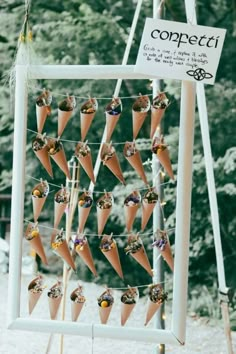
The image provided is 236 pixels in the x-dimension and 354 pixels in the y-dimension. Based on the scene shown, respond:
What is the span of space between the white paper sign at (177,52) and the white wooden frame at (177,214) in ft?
0.12

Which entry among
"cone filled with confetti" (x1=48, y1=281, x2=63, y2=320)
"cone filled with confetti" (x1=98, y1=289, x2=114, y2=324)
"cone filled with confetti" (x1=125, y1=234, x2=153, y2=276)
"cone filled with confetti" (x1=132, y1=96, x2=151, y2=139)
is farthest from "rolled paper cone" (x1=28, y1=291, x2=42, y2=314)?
"cone filled with confetti" (x1=132, y1=96, x2=151, y2=139)

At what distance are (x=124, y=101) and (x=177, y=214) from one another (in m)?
2.51

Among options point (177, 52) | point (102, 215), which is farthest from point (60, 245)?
point (177, 52)

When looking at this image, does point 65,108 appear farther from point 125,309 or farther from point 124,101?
point 124,101

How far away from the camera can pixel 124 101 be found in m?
4.20

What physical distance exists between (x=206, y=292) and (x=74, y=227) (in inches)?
35.9

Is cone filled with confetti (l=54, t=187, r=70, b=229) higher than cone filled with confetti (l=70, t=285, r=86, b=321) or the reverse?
higher

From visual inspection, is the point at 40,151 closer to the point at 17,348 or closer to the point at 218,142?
the point at 17,348

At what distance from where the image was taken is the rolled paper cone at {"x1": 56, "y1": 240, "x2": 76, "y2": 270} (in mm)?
1864

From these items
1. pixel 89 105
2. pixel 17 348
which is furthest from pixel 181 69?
pixel 17 348

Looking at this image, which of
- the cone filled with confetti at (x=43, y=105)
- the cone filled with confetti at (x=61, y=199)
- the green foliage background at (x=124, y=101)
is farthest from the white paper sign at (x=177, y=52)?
the green foliage background at (x=124, y=101)

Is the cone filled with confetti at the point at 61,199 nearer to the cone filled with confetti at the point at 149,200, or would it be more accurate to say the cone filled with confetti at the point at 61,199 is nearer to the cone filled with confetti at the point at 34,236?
the cone filled with confetti at the point at 34,236

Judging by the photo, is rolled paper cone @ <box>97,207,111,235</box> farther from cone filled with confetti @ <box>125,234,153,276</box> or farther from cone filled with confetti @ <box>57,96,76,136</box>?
cone filled with confetti @ <box>57,96,76,136</box>

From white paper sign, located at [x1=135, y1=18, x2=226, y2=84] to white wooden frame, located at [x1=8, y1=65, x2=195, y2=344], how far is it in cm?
4
